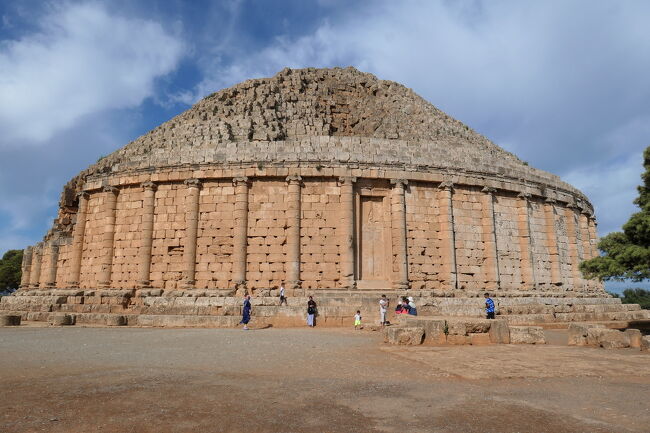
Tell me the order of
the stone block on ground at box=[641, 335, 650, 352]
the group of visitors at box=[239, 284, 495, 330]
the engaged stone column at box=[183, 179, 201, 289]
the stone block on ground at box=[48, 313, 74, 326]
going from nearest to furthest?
the stone block on ground at box=[641, 335, 650, 352], the group of visitors at box=[239, 284, 495, 330], the stone block on ground at box=[48, 313, 74, 326], the engaged stone column at box=[183, 179, 201, 289]

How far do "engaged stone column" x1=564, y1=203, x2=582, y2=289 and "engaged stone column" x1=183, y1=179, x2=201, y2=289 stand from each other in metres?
20.0

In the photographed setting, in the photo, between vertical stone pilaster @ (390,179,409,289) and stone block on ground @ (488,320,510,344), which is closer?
stone block on ground @ (488,320,510,344)

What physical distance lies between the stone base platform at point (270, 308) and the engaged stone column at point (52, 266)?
7.70ft

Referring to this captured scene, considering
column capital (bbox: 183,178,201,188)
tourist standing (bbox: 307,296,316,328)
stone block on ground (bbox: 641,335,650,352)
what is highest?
column capital (bbox: 183,178,201,188)

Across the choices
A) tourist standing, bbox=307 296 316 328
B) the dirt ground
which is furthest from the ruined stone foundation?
the dirt ground

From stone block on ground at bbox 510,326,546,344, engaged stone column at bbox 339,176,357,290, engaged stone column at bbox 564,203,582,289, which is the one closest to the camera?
stone block on ground at bbox 510,326,546,344

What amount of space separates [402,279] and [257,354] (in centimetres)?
1108

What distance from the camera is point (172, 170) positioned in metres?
21.0

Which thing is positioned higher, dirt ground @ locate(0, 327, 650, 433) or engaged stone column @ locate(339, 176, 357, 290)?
engaged stone column @ locate(339, 176, 357, 290)

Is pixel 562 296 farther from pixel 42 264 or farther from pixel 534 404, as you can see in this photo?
pixel 42 264

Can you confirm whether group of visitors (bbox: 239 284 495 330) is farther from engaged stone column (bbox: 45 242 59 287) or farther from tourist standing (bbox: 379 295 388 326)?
engaged stone column (bbox: 45 242 59 287)

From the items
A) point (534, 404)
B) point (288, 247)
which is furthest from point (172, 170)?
point (534, 404)

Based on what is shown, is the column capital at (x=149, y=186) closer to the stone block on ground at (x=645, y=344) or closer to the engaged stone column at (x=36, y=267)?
the engaged stone column at (x=36, y=267)

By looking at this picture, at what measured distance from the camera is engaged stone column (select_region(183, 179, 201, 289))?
19.6 metres
